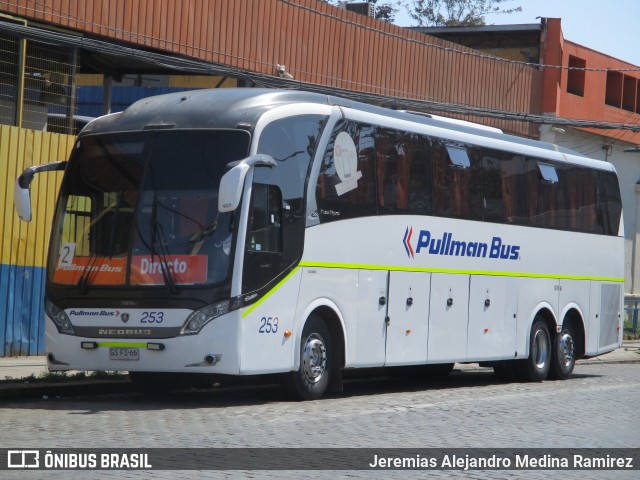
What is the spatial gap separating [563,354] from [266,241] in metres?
8.87

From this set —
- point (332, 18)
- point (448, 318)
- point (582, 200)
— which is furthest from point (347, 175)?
point (332, 18)

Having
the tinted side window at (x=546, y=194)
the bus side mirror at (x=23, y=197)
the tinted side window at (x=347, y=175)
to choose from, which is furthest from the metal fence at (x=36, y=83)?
the tinted side window at (x=546, y=194)

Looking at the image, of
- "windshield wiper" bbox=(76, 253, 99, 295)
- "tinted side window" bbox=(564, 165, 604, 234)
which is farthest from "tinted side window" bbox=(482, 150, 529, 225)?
"windshield wiper" bbox=(76, 253, 99, 295)

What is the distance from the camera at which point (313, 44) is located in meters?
26.8

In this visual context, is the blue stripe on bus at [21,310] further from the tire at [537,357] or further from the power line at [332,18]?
the tire at [537,357]

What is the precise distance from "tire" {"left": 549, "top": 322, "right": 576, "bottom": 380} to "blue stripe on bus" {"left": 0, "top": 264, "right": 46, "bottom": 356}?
866 cm

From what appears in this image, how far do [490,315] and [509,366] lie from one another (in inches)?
73.6

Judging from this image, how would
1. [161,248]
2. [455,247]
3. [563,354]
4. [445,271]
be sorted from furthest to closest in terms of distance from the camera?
[563,354], [455,247], [445,271], [161,248]

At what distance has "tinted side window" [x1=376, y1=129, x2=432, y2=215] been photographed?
15.8 meters

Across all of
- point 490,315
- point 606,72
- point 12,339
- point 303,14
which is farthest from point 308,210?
point 606,72

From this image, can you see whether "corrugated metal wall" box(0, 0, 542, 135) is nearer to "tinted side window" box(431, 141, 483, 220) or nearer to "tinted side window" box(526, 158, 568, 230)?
"tinted side window" box(431, 141, 483, 220)

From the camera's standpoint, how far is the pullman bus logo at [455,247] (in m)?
16.5

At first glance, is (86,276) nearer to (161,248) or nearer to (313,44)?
(161,248)

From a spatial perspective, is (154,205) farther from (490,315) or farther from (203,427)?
(490,315)
